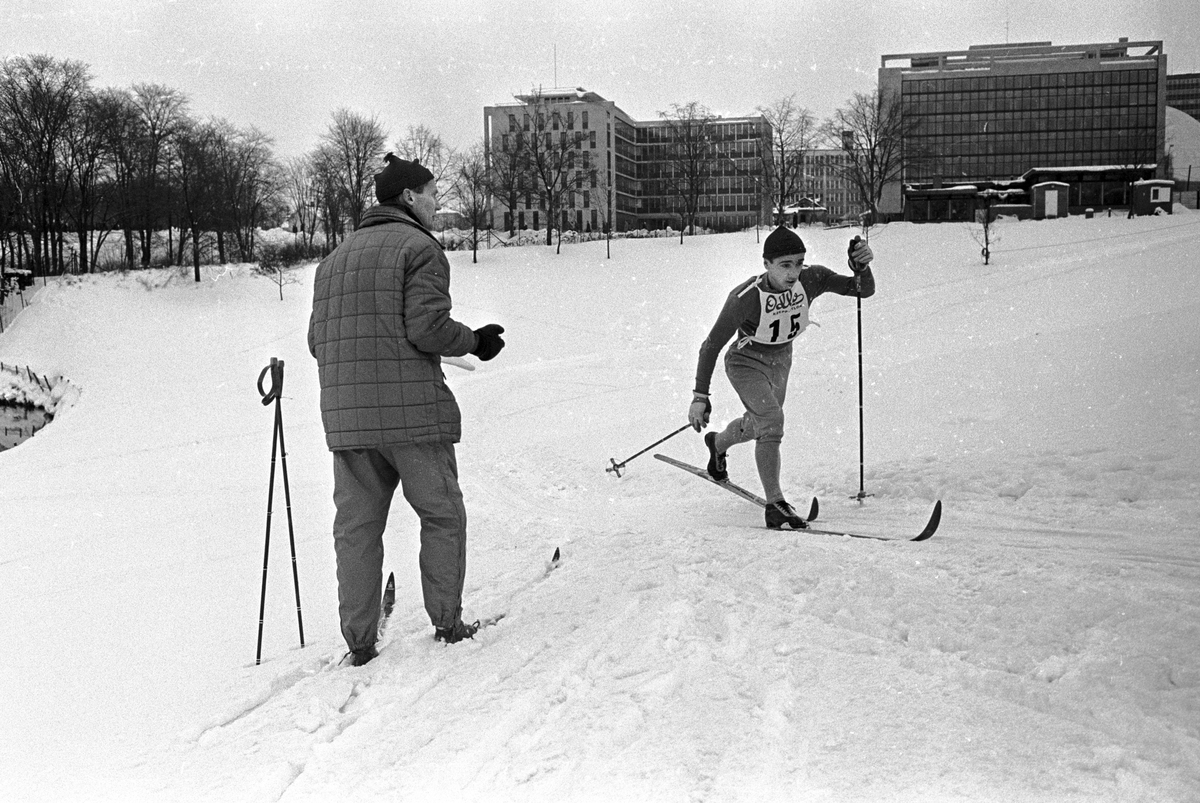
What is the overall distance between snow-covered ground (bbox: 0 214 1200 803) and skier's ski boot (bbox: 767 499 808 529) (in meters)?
0.12

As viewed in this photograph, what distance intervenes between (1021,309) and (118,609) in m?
21.4

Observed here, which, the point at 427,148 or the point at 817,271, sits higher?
the point at 427,148

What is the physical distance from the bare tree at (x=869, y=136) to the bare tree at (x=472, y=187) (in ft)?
82.1

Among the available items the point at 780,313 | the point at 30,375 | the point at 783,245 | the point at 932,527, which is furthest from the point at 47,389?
the point at 932,527

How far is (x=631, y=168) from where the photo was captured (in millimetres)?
112812

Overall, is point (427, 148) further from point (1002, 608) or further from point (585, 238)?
point (1002, 608)

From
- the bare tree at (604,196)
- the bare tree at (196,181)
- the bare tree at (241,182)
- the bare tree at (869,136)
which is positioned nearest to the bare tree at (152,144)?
the bare tree at (196,181)

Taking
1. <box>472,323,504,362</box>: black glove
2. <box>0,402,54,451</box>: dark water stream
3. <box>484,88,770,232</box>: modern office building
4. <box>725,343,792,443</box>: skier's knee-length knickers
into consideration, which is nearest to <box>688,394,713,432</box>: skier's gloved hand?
<box>725,343,792,443</box>: skier's knee-length knickers

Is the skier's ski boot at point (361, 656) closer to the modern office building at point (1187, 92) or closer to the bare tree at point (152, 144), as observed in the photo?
the modern office building at point (1187, 92)

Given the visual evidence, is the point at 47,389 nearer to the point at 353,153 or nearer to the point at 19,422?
the point at 19,422

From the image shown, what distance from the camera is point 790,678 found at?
349cm

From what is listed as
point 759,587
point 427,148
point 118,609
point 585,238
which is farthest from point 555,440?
point 427,148

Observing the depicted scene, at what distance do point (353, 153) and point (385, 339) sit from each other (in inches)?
2361

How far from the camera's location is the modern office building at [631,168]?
313 feet
